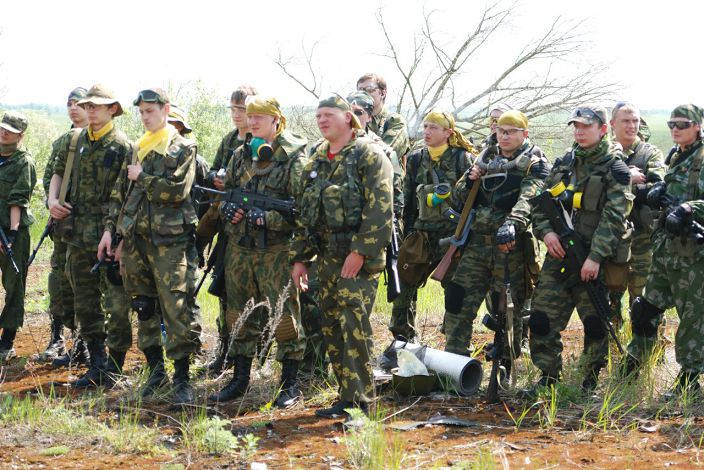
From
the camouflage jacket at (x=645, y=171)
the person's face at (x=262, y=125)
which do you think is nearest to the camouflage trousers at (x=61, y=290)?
the person's face at (x=262, y=125)

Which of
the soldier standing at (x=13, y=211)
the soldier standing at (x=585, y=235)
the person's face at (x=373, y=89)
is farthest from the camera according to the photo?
the person's face at (x=373, y=89)

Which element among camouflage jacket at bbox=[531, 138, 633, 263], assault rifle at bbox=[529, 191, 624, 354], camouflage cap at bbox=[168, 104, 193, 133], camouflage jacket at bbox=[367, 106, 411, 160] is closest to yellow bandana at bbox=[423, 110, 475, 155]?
camouflage jacket at bbox=[367, 106, 411, 160]

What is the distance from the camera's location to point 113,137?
714 cm

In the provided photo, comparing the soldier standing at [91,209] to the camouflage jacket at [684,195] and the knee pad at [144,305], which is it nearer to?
the knee pad at [144,305]

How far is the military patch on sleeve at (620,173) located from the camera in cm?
617

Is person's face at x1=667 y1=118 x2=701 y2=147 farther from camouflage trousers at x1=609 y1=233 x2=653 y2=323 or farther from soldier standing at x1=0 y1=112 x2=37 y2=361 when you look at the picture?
soldier standing at x1=0 y1=112 x2=37 y2=361

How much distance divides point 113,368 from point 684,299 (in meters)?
4.64

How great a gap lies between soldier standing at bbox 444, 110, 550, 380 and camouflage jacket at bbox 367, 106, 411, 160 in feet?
4.14

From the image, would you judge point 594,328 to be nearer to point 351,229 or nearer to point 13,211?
point 351,229

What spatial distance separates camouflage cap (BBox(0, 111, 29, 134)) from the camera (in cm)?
803

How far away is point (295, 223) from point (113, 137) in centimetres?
191

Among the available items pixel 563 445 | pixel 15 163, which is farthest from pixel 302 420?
pixel 15 163

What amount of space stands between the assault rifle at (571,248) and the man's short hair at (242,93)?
263 cm

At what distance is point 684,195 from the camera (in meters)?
6.30
